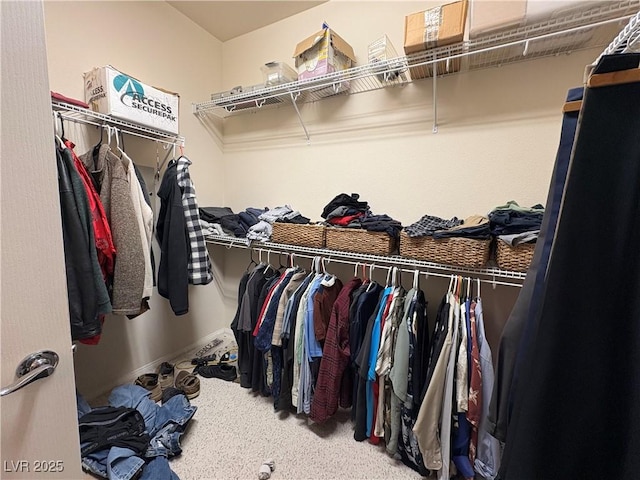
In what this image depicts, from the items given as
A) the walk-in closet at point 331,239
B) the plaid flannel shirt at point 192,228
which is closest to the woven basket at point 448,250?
the walk-in closet at point 331,239

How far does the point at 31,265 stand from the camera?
59 centimetres

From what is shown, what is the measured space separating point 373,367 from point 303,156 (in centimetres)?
157

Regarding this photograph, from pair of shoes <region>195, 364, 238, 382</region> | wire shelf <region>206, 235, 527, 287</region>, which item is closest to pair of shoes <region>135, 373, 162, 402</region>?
pair of shoes <region>195, 364, 238, 382</region>

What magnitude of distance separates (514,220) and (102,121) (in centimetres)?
222

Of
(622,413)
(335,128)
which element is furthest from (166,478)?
(335,128)

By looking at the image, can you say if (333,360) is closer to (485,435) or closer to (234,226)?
(485,435)

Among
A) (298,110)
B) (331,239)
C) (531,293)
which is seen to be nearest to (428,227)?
(331,239)

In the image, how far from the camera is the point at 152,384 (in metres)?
1.91

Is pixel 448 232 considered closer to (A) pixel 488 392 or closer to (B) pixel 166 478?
(A) pixel 488 392

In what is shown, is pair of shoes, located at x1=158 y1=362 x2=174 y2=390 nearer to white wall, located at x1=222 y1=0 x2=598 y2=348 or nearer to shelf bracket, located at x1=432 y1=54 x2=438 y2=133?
white wall, located at x1=222 y1=0 x2=598 y2=348

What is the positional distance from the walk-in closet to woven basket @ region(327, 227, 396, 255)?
1 cm

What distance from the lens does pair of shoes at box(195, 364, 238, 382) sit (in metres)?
2.08

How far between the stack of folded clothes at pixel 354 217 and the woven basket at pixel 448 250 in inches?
4.4

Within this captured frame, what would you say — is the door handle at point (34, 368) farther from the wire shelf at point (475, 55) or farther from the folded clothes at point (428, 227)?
the wire shelf at point (475, 55)
